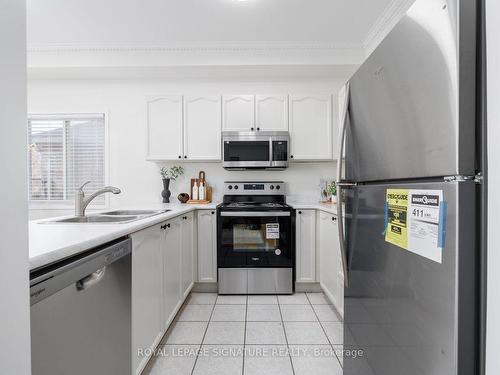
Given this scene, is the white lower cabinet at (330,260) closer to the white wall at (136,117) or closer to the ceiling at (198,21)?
the white wall at (136,117)

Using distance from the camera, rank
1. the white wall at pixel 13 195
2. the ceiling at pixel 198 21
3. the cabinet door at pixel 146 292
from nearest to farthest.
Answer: the white wall at pixel 13 195
the cabinet door at pixel 146 292
the ceiling at pixel 198 21

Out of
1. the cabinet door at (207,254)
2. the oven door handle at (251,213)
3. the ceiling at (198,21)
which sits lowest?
the cabinet door at (207,254)

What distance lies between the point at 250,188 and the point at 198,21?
176cm

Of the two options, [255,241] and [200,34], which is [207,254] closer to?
[255,241]

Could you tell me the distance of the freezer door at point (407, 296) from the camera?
658 millimetres

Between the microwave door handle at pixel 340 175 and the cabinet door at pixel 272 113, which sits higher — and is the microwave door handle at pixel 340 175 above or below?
A: below

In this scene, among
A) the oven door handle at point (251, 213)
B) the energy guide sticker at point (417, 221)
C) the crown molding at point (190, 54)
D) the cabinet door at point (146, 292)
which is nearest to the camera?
the energy guide sticker at point (417, 221)

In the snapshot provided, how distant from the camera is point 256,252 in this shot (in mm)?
2664

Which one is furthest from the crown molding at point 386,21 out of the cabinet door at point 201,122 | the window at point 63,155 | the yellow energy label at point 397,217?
the window at point 63,155

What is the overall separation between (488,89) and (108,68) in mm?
3313

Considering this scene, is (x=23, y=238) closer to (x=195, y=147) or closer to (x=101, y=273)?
(x=101, y=273)

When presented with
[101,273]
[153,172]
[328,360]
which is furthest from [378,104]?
[153,172]

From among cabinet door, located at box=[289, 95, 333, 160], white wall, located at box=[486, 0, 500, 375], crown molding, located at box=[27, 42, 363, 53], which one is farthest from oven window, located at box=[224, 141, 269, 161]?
white wall, located at box=[486, 0, 500, 375]

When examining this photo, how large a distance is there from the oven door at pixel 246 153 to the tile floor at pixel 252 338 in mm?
1381
